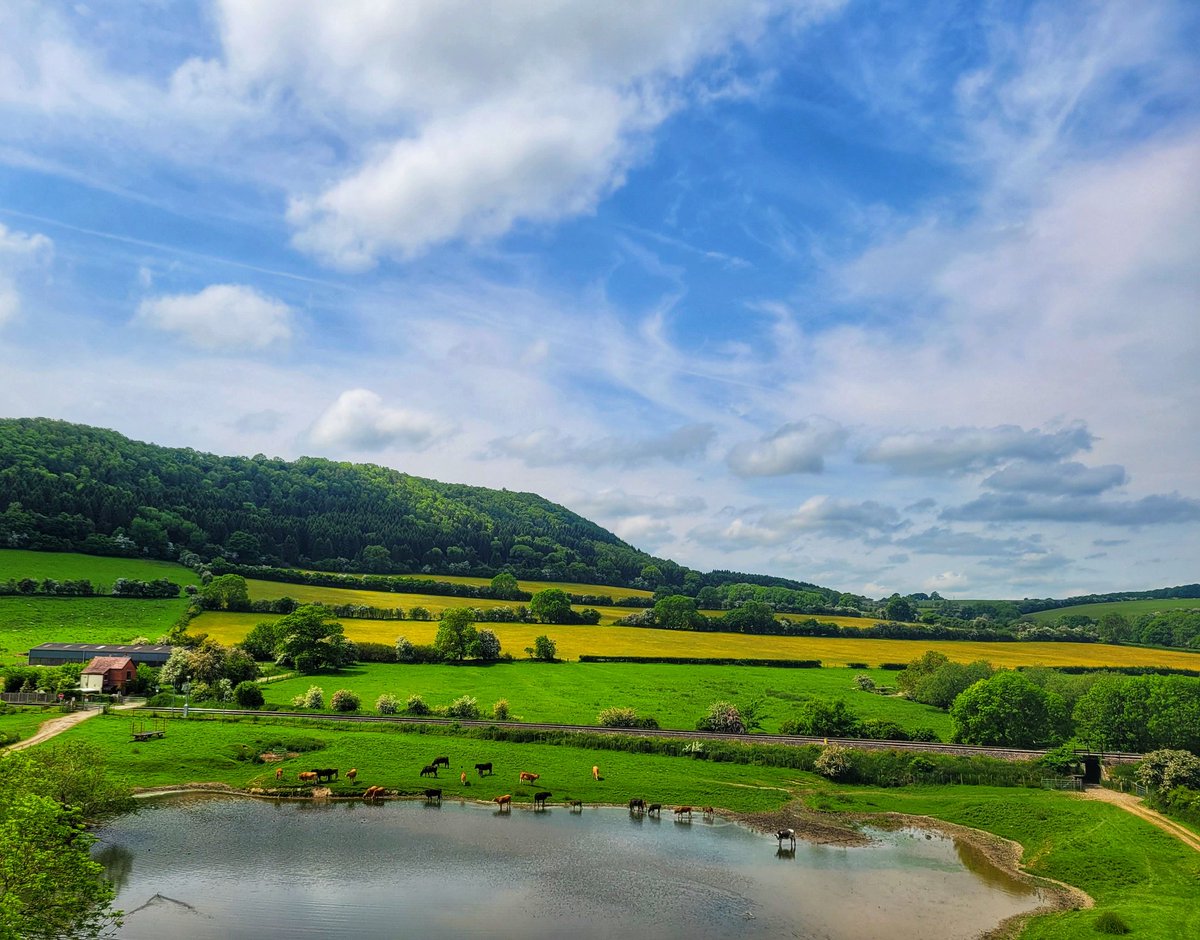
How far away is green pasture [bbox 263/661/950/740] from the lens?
97.6 metres

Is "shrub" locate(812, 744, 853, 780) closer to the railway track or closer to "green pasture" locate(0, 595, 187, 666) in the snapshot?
the railway track

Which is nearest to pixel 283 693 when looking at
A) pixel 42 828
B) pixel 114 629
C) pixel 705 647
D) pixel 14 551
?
pixel 114 629

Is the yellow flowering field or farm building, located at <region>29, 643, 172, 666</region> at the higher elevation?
the yellow flowering field

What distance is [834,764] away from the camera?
2963 inches

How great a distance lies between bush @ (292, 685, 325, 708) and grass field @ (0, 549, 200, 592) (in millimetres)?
76621

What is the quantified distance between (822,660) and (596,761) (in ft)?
288

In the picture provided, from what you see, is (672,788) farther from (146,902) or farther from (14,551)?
(14,551)

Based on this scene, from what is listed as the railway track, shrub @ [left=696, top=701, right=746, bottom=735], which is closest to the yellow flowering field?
the railway track

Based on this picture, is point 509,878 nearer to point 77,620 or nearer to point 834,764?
point 834,764

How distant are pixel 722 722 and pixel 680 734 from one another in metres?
6.54

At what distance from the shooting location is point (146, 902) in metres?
41.0

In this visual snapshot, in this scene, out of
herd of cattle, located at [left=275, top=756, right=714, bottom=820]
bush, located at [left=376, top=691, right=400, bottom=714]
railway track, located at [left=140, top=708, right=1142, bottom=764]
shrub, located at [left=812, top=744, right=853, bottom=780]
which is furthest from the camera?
bush, located at [left=376, top=691, right=400, bottom=714]

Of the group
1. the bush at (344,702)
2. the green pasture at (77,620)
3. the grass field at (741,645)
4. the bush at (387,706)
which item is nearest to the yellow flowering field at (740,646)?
the grass field at (741,645)

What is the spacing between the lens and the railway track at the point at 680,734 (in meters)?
83.6
